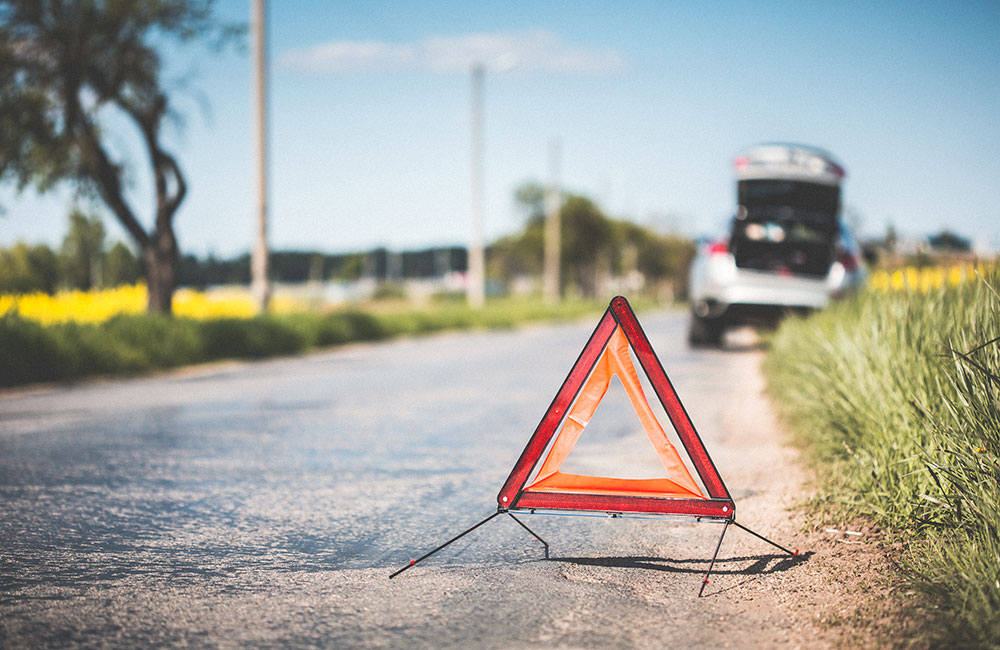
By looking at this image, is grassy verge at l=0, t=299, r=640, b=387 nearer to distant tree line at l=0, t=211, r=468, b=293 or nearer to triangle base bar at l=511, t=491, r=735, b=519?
distant tree line at l=0, t=211, r=468, b=293

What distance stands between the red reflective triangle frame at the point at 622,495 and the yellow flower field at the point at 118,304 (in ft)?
42.6

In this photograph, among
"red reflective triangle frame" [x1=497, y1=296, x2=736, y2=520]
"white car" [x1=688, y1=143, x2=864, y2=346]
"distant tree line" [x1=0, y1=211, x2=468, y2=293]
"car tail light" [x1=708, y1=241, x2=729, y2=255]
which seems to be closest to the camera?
"red reflective triangle frame" [x1=497, y1=296, x2=736, y2=520]

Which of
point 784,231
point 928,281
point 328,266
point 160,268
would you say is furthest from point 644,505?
point 328,266

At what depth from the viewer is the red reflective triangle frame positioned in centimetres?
431

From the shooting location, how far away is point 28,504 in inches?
220

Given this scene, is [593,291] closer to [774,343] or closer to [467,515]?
[774,343]

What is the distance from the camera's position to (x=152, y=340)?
15.5 meters

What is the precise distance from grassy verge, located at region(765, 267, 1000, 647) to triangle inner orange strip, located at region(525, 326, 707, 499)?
104cm

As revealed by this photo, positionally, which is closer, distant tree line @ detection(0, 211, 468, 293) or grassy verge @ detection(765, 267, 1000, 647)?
grassy verge @ detection(765, 267, 1000, 647)

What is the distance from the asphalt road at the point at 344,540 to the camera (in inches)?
142

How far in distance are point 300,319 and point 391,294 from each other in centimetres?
6866

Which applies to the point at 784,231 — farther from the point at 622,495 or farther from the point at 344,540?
the point at 344,540

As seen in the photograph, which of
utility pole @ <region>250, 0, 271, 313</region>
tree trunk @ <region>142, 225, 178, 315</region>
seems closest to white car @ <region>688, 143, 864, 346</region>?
utility pole @ <region>250, 0, 271, 313</region>

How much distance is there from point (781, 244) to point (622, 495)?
11428 mm
